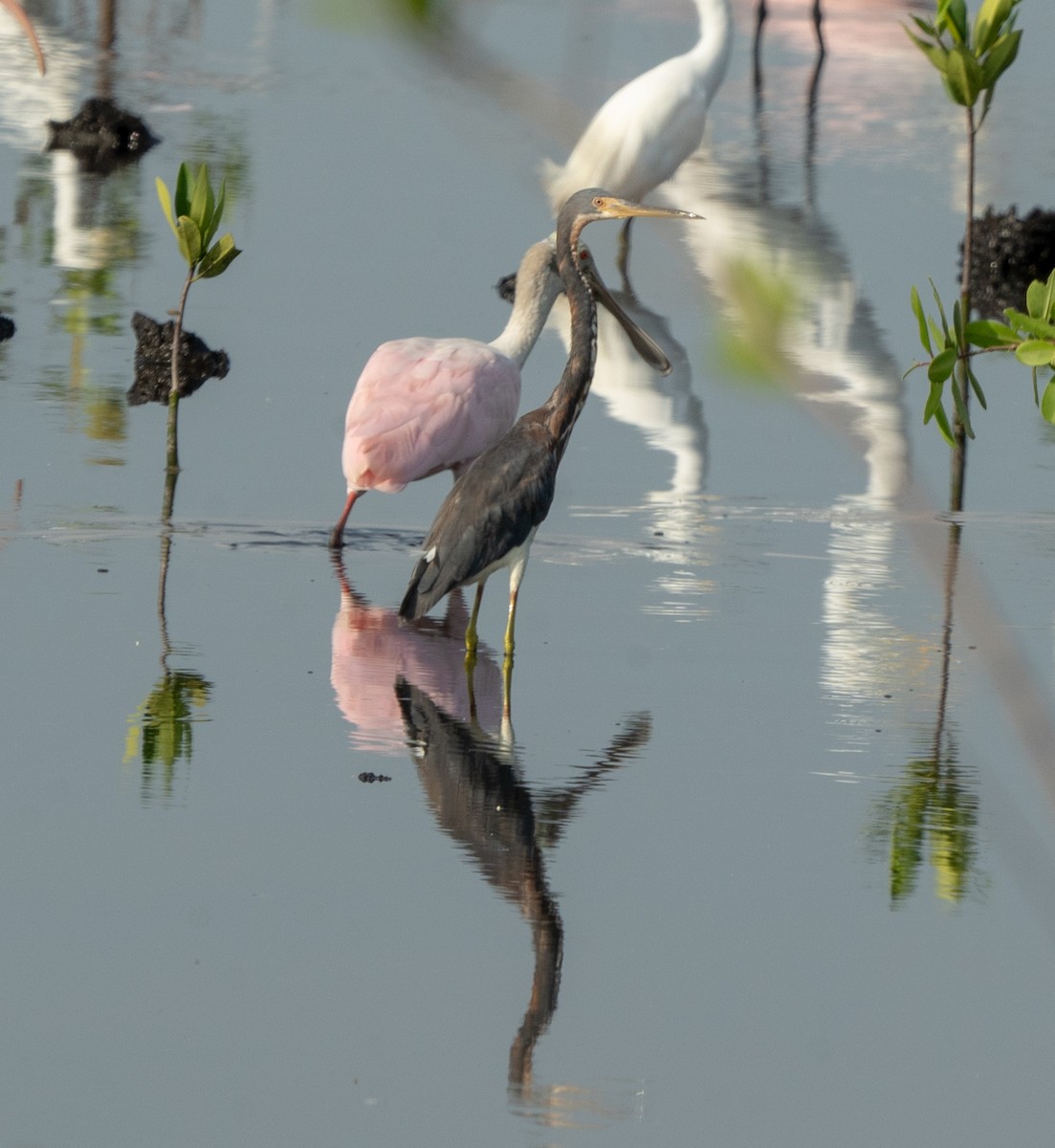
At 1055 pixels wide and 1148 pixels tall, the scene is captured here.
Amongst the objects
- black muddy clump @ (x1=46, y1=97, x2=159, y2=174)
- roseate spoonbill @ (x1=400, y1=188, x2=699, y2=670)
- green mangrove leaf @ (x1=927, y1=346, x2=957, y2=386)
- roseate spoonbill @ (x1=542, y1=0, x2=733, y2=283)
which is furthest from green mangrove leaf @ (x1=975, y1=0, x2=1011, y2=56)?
black muddy clump @ (x1=46, y1=97, x2=159, y2=174)

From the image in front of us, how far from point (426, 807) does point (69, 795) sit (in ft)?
2.66

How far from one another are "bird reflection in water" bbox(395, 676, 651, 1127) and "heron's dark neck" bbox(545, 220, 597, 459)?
1.25 m

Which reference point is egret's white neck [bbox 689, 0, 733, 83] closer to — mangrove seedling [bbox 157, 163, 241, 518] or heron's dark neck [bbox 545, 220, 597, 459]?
mangrove seedling [bbox 157, 163, 241, 518]

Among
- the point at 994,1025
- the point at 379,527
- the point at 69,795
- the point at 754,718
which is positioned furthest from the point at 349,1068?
the point at 379,527

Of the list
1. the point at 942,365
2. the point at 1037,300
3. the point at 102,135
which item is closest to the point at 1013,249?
the point at 102,135

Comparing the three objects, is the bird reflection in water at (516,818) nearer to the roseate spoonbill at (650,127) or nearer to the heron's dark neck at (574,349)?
the heron's dark neck at (574,349)

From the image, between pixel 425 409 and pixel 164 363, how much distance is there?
7.40 ft

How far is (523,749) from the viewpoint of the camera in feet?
19.4

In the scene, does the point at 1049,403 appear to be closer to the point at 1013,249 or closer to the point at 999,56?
the point at 999,56

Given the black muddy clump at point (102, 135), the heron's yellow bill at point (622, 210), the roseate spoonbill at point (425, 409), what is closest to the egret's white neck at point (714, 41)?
the black muddy clump at point (102, 135)

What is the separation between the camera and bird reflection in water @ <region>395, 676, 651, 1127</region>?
3996 mm

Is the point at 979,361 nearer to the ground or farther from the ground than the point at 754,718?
farther from the ground

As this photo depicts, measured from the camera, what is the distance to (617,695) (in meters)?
6.41

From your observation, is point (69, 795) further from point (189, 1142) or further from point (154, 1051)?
point (189, 1142)
